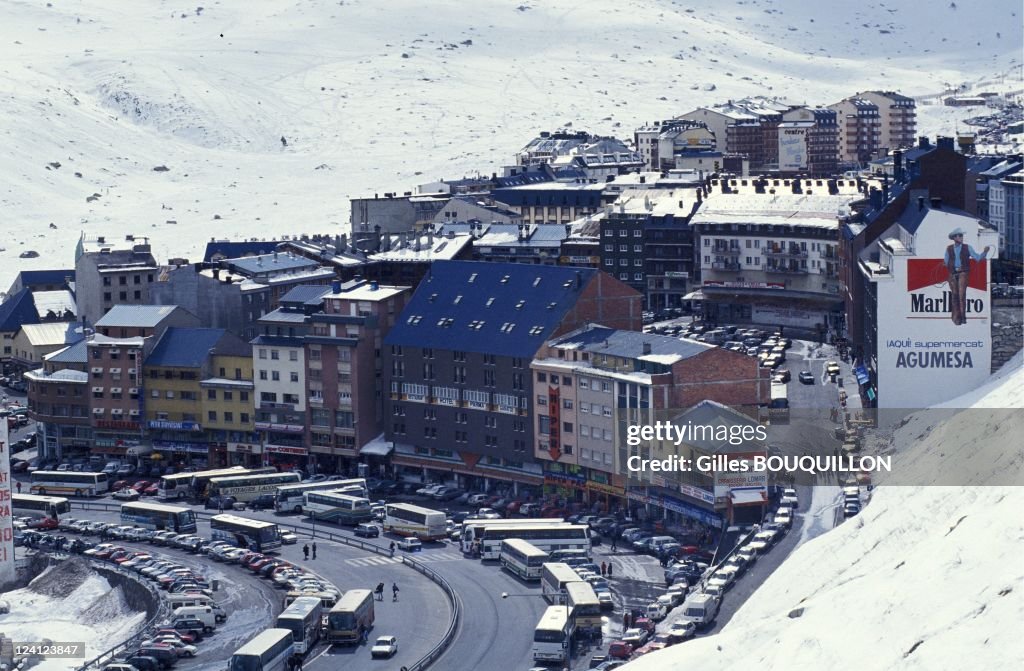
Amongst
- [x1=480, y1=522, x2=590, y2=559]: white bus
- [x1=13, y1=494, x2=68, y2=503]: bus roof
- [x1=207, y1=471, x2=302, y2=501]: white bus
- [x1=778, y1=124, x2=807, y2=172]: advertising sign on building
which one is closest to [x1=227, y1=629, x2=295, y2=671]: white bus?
[x1=480, y1=522, x2=590, y2=559]: white bus

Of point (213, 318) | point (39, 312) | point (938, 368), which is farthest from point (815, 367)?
point (39, 312)

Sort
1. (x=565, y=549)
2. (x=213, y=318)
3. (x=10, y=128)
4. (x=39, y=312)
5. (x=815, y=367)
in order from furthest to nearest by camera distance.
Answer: (x=10, y=128)
(x=39, y=312)
(x=213, y=318)
(x=815, y=367)
(x=565, y=549)

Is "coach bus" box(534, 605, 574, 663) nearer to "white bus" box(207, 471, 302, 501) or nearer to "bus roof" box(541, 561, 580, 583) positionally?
"bus roof" box(541, 561, 580, 583)

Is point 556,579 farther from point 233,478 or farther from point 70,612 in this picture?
point 233,478

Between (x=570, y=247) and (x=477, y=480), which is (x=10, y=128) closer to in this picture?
(x=570, y=247)

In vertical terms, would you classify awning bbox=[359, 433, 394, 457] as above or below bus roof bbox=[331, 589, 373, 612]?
above
